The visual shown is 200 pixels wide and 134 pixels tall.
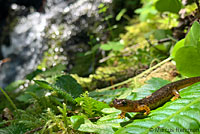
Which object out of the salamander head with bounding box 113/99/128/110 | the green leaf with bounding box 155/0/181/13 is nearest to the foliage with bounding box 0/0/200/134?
the green leaf with bounding box 155/0/181/13

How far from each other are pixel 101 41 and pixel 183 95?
11.9ft

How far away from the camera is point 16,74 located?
21.3 ft

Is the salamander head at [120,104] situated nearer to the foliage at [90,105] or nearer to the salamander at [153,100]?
the salamander at [153,100]

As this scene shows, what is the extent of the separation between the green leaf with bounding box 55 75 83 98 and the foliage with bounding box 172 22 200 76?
1273 millimetres

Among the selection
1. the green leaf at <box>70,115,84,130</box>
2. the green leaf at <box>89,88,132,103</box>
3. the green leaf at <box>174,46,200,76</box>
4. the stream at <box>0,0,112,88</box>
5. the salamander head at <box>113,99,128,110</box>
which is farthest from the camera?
the stream at <box>0,0,112,88</box>

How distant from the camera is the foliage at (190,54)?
183 centimetres

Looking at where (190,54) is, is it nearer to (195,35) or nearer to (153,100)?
(195,35)

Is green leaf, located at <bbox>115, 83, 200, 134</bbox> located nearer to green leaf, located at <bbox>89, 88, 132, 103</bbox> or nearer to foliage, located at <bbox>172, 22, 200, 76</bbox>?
foliage, located at <bbox>172, 22, 200, 76</bbox>

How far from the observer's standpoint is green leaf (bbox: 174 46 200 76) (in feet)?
6.28

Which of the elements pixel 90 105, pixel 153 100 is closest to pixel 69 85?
pixel 90 105

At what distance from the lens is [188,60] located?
6.56ft

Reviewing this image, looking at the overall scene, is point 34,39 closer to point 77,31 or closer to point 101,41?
point 77,31

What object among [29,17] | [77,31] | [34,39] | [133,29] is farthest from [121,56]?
[29,17]

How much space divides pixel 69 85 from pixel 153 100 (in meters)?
1.04
